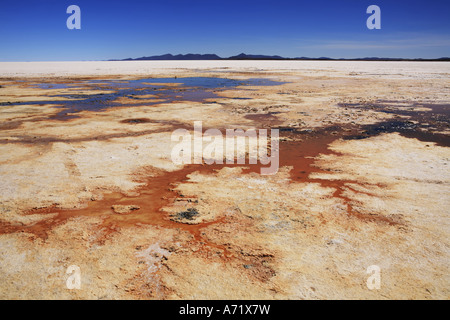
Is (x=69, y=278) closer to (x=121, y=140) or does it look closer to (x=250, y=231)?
(x=250, y=231)

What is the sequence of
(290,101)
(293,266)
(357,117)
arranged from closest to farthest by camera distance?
(293,266), (357,117), (290,101)

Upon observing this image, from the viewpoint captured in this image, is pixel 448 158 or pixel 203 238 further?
pixel 448 158

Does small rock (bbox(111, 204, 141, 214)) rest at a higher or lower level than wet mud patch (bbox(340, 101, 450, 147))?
lower

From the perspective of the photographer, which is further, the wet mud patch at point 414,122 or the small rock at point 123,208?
the wet mud patch at point 414,122

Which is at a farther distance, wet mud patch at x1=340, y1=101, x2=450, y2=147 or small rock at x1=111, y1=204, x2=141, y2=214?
wet mud patch at x1=340, y1=101, x2=450, y2=147

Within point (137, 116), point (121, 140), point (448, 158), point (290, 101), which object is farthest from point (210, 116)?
point (448, 158)

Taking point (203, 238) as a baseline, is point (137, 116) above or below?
above

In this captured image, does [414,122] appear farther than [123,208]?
Yes

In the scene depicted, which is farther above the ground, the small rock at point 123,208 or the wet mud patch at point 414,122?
the wet mud patch at point 414,122

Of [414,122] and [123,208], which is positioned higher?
[414,122]

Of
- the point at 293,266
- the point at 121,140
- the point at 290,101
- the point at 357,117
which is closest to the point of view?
the point at 293,266
